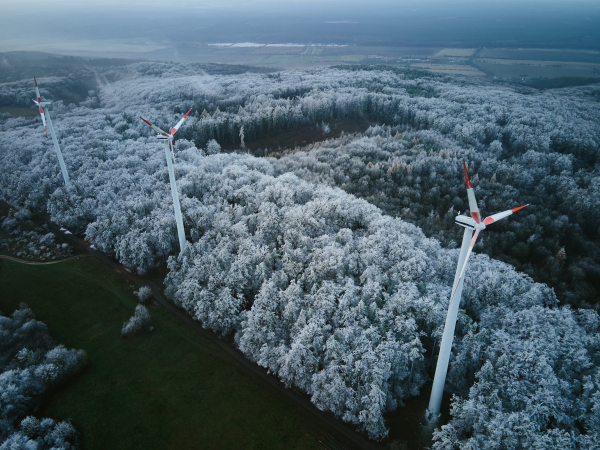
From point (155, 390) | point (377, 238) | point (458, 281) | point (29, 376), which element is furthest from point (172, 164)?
point (458, 281)

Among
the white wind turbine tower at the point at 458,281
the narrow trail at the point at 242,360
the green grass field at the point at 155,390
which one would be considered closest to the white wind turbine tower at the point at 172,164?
the narrow trail at the point at 242,360

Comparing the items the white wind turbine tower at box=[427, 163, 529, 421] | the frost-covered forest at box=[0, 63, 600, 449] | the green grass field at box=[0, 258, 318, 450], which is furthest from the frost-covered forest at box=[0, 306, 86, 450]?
the white wind turbine tower at box=[427, 163, 529, 421]

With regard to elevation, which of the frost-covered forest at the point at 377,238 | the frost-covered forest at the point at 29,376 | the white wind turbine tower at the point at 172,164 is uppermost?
the white wind turbine tower at the point at 172,164

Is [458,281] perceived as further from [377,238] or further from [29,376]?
[29,376]

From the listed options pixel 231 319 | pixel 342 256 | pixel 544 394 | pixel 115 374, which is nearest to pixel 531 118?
pixel 342 256

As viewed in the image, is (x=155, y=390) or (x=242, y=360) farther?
(x=242, y=360)

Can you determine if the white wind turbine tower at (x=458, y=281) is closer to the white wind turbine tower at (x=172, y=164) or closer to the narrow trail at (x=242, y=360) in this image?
the narrow trail at (x=242, y=360)
